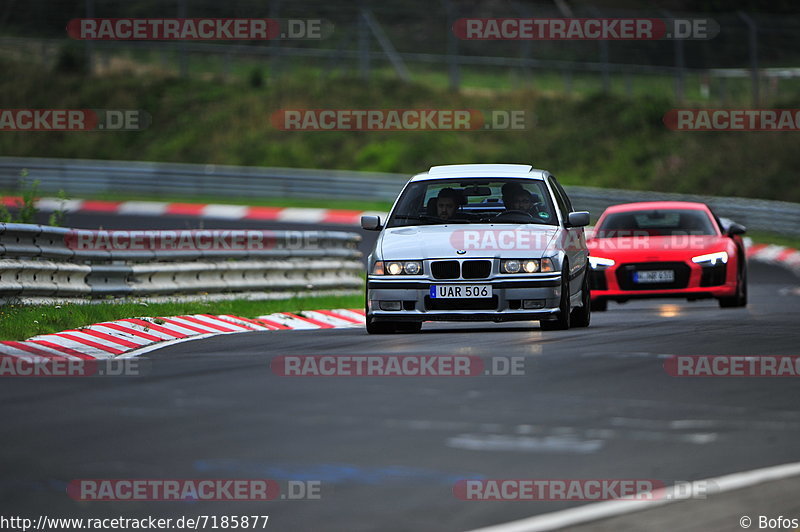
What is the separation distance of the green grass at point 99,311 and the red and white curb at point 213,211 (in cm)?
1611

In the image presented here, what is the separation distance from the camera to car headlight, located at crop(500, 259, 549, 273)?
1338 centimetres

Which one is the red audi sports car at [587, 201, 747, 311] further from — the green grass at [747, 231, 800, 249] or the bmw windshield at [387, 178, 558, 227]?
the green grass at [747, 231, 800, 249]

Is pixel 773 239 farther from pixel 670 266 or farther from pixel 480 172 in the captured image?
pixel 480 172

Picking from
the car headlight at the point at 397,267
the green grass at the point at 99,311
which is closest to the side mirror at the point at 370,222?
the car headlight at the point at 397,267

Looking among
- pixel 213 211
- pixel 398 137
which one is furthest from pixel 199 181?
pixel 398 137

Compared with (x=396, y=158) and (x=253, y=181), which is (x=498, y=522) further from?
(x=396, y=158)

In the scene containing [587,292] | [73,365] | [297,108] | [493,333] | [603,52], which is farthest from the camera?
[297,108]

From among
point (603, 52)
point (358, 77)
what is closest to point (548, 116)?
point (603, 52)

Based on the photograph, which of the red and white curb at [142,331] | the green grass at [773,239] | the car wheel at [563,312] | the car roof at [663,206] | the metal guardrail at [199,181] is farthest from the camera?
the metal guardrail at [199,181]

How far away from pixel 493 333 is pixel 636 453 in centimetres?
640

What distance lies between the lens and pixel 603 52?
44156 mm

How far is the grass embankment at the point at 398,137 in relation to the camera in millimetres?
41188

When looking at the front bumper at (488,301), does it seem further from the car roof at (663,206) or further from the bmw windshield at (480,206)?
the car roof at (663,206)

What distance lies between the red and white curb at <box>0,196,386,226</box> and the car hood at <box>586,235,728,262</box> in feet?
51.5
